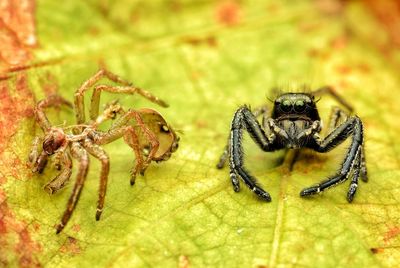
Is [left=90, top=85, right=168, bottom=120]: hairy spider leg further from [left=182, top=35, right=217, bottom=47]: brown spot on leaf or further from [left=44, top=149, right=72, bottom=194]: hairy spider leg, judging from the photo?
[left=182, top=35, right=217, bottom=47]: brown spot on leaf

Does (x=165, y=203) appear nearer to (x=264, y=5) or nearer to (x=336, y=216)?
(x=336, y=216)

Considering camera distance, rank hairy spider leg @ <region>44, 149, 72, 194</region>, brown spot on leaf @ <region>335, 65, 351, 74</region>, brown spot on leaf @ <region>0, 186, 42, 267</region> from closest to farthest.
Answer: brown spot on leaf @ <region>0, 186, 42, 267</region>
hairy spider leg @ <region>44, 149, 72, 194</region>
brown spot on leaf @ <region>335, 65, 351, 74</region>

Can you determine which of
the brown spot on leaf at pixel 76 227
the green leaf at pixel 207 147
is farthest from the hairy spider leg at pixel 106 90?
the brown spot on leaf at pixel 76 227

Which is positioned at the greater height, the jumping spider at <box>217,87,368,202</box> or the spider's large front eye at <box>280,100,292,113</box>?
the spider's large front eye at <box>280,100,292,113</box>

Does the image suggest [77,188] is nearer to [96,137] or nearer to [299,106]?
[96,137]

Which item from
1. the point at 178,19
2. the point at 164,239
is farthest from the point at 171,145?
the point at 178,19

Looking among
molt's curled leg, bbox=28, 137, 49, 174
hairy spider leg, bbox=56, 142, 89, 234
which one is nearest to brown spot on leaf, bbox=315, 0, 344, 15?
hairy spider leg, bbox=56, 142, 89, 234

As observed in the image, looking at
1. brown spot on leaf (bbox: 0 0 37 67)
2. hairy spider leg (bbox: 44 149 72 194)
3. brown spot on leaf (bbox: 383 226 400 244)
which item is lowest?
brown spot on leaf (bbox: 383 226 400 244)

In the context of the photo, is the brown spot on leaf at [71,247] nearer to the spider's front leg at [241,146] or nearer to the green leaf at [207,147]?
the green leaf at [207,147]
